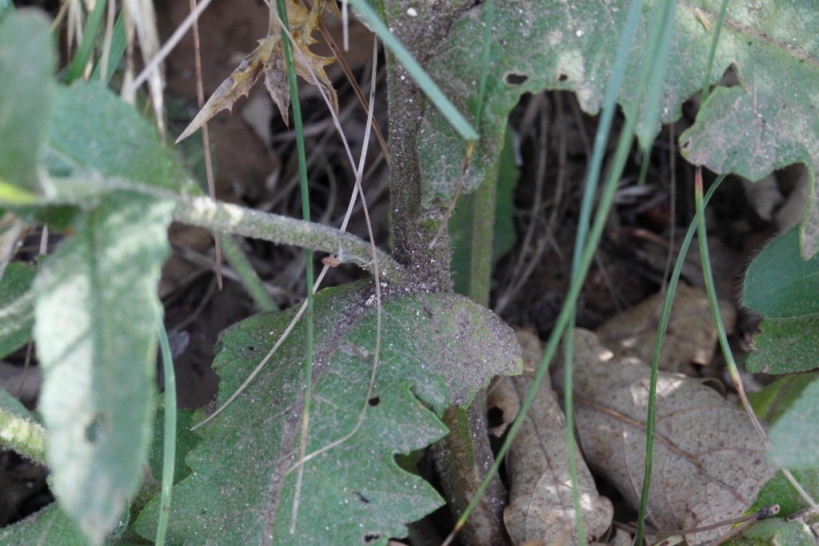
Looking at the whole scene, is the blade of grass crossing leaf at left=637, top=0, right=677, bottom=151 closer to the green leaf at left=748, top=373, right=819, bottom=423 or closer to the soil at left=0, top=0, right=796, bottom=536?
the green leaf at left=748, top=373, right=819, bottom=423

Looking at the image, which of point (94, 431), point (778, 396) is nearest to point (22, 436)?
point (94, 431)

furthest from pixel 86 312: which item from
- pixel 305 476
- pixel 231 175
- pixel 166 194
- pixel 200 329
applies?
pixel 231 175

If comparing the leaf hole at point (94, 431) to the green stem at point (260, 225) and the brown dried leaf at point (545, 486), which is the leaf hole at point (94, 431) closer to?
the green stem at point (260, 225)

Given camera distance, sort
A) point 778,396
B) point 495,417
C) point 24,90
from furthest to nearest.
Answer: point 495,417
point 778,396
point 24,90

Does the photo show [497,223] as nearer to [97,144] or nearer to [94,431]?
[94,431]

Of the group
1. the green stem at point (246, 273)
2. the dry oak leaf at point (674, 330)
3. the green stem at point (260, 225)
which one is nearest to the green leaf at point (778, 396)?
the dry oak leaf at point (674, 330)

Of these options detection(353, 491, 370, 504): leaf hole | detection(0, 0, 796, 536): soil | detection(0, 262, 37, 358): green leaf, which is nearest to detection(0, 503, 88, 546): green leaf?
detection(0, 262, 37, 358): green leaf

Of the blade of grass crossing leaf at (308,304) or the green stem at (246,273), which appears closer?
the blade of grass crossing leaf at (308,304)
